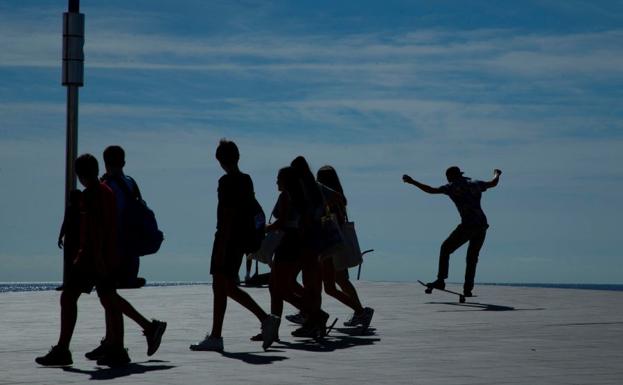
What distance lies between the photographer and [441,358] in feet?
37.6

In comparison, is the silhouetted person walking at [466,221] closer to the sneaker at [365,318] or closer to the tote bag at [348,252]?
the tote bag at [348,252]

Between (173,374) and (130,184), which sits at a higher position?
(130,184)

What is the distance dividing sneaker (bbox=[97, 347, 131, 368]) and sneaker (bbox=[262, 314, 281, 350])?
5.05ft

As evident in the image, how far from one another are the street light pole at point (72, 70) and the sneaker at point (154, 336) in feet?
37.7

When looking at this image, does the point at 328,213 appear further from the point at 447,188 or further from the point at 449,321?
the point at 447,188

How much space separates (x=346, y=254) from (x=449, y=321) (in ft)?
6.97

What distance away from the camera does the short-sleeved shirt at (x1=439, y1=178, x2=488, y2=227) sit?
20.2m

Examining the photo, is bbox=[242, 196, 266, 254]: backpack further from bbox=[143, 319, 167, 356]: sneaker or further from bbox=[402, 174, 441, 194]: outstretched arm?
bbox=[402, 174, 441, 194]: outstretched arm

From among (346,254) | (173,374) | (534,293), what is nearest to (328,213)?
(346,254)

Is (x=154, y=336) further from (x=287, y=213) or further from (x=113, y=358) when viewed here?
(x=287, y=213)

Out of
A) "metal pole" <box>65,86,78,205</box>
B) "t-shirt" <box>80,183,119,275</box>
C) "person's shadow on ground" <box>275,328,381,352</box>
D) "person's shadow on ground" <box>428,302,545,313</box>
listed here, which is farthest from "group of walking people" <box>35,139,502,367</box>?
"metal pole" <box>65,86,78,205</box>

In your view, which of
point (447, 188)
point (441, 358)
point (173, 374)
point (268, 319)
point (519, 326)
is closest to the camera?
point (173, 374)

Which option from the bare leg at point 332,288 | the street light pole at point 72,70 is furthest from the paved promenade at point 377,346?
the street light pole at point 72,70

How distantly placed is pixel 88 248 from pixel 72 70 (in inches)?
498
